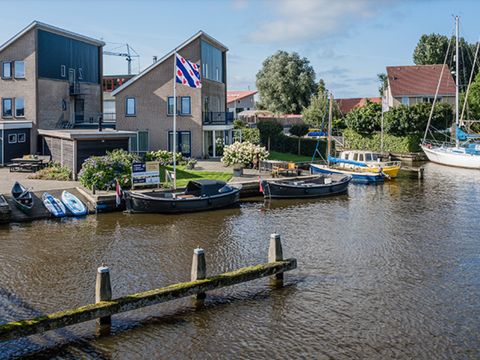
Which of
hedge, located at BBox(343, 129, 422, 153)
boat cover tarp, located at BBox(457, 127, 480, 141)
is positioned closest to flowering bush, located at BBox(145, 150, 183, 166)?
hedge, located at BBox(343, 129, 422, 153)

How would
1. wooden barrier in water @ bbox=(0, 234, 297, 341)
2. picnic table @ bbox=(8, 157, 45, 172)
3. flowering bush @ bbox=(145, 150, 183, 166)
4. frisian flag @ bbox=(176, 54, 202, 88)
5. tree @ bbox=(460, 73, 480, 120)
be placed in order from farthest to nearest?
tree @ bbox=(460, 73, 480, 120) < flowering bush @ bbox=(145, 150, 183, 166) < picnic table @ bbox=(8, 157, 45, 172) < frisian flag @ bbox=(176, 54, 202, 88) < wooden barrier in water @ bbox=(0, 234, 297, 341)

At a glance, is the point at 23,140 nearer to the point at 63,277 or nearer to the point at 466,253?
the point at 63,277

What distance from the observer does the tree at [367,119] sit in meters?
62.9

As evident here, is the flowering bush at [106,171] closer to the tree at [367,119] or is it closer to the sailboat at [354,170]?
the sailboat at [354,170]

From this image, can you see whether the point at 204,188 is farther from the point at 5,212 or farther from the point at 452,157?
the point at 452,157

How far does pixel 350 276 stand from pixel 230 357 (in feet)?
23.7

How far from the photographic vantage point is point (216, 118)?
47562mm

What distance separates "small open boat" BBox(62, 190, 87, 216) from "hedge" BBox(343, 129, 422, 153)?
4149 centimetres

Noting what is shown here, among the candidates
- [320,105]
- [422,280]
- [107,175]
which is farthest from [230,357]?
[320,105]

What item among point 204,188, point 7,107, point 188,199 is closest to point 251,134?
point 7,107

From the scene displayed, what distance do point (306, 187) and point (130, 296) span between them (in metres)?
21.9

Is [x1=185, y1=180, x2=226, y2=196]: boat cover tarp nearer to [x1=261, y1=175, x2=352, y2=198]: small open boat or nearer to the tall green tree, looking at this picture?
[x1=261, y1=175, x2=352, y2=198]: small open boat

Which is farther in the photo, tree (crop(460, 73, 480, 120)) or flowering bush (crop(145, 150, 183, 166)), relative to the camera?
tree (crop(460, 73, 480, 120))

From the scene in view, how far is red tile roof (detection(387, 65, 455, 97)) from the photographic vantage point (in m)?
79.1
